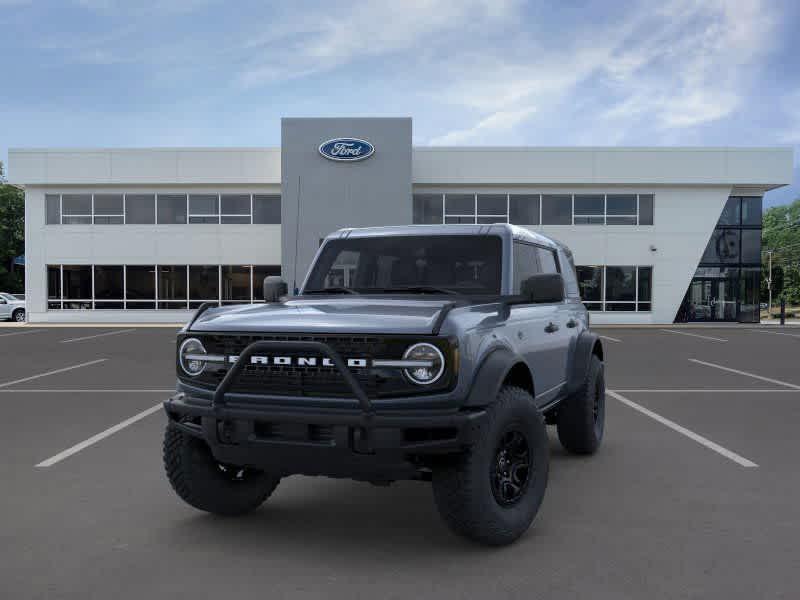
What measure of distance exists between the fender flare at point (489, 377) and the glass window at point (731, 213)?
97.9 feet

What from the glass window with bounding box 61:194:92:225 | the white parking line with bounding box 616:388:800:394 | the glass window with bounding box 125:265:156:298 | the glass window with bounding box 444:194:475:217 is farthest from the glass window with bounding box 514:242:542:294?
the glass window with bounding box 61:194:92:225

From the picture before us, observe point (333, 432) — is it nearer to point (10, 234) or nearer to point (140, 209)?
point (140, 209)

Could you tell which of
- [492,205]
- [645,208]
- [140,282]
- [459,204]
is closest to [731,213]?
[645,208]

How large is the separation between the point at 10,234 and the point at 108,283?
1517 inches

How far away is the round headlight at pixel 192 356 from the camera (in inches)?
159

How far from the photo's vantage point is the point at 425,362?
3551 mm

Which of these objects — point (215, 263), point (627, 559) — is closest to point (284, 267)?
point (215, 263)

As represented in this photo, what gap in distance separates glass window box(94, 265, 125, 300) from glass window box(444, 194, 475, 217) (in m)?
13.8

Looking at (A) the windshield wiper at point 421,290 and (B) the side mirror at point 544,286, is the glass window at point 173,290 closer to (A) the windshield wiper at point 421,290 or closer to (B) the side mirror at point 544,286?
(A) the windshield wiper at point 421,290

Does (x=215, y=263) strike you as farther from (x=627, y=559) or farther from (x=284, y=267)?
(x=627, y=559)

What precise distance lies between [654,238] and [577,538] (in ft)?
90.9

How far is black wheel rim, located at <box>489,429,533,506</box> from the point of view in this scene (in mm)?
3895

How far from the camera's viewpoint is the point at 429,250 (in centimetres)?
512

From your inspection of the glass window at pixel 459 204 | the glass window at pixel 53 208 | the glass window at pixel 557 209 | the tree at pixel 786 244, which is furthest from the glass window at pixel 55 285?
the tree at pixel 786 244
